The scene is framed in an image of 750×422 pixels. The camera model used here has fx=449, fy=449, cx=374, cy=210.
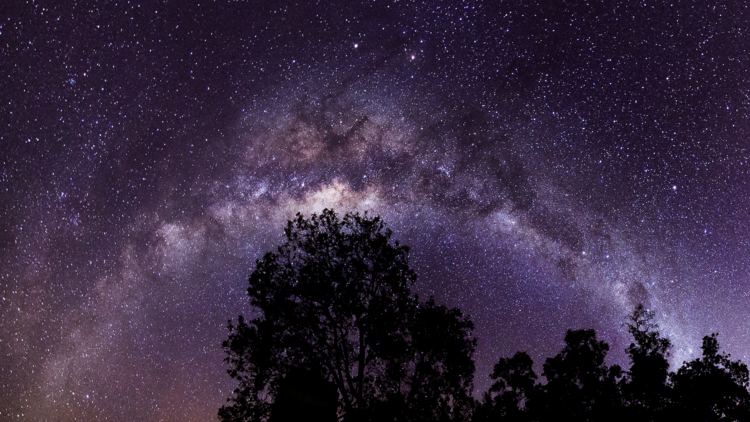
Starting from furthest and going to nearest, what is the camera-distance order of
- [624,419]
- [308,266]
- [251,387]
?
[624,419]
[308,266]
[251,387]

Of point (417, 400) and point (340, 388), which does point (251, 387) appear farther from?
point (417, 400)

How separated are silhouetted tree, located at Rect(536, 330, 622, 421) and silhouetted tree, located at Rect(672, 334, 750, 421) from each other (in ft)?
8.86

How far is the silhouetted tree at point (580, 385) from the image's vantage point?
1992 cm

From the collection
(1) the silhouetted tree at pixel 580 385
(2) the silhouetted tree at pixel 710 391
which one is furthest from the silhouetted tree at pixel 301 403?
(2) the silhouetted tree at pixel 710 391

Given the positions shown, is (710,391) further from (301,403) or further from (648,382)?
(301,403)

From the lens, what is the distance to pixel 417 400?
57.7 feet

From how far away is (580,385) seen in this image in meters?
20.9

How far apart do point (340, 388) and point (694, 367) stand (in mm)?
16409

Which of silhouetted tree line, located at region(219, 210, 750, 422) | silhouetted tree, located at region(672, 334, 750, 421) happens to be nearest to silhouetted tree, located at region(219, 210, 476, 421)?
silhouetted tree line, located at region(219, 210, 750, 422)

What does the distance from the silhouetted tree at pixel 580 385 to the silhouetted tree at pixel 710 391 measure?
8.86ft

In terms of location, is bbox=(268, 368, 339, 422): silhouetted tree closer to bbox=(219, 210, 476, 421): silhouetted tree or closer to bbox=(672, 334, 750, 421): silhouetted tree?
bbox=(219, 210, 476, 421): silhouetted tree

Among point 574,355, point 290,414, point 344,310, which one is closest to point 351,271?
point 344,310

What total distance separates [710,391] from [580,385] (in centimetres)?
549

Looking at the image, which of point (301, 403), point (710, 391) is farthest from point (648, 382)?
point (301, 403)
